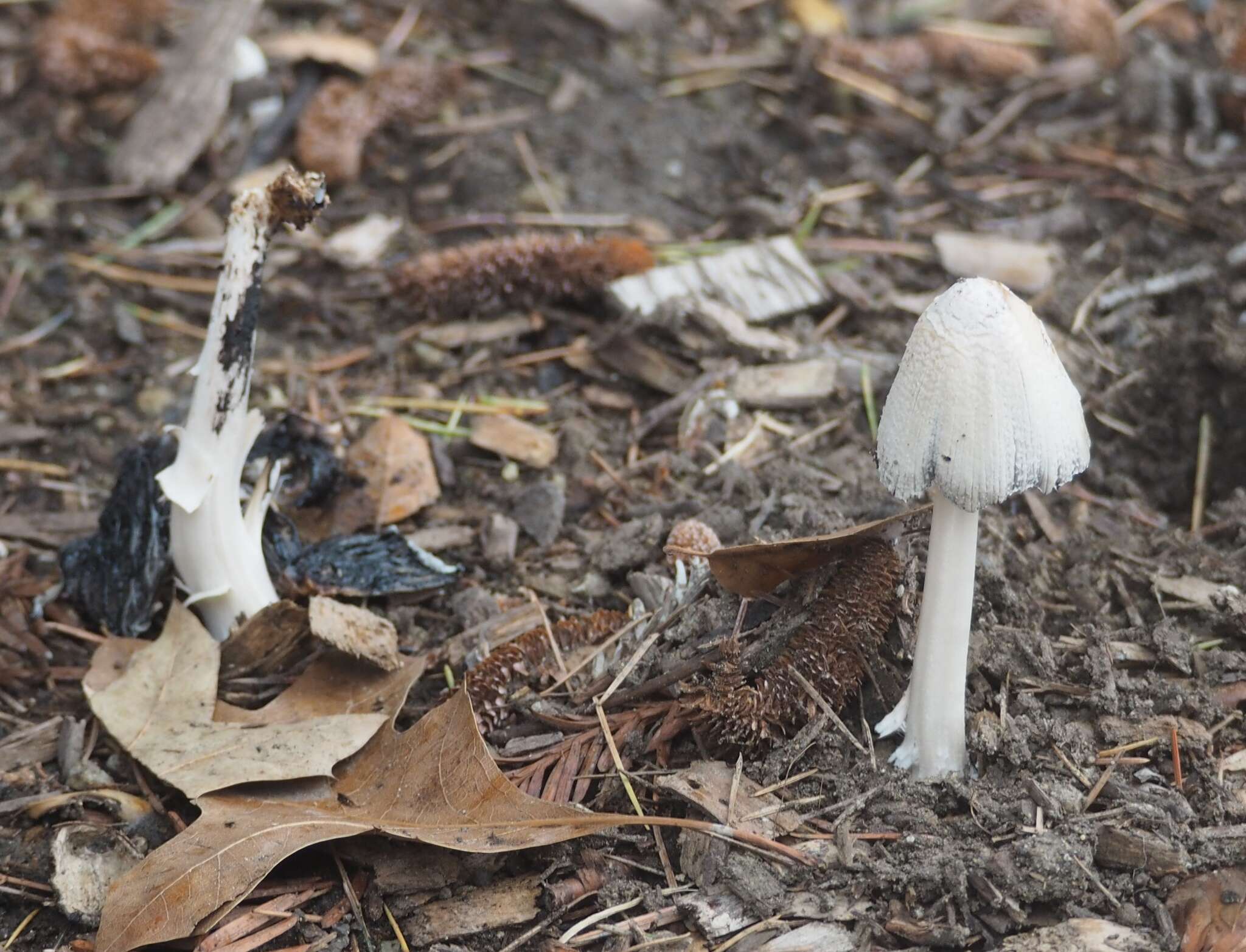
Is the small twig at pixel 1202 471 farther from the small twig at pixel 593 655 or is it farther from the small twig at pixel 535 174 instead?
the small twig at pixel 535 174

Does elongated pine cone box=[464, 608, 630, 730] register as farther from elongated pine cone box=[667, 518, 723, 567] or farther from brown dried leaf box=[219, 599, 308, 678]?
brown dried leaf box=[219, 599, 308, 678]

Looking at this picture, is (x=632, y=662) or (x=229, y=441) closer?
(x=632, y=662)

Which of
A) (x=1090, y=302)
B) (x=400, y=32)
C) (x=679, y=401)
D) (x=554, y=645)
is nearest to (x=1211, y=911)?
(x=554, y=645)

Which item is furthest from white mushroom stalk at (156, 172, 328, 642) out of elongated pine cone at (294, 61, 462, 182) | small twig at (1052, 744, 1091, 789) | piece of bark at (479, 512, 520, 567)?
elongated pine cone at (294, 61, 462, 182)

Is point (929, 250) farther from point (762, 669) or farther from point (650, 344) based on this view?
point (762, 669)

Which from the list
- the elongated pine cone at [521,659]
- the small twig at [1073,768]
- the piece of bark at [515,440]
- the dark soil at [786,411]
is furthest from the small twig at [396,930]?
the piece of bark at [515,440]

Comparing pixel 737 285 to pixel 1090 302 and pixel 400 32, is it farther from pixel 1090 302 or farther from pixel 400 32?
pixel 400 32
